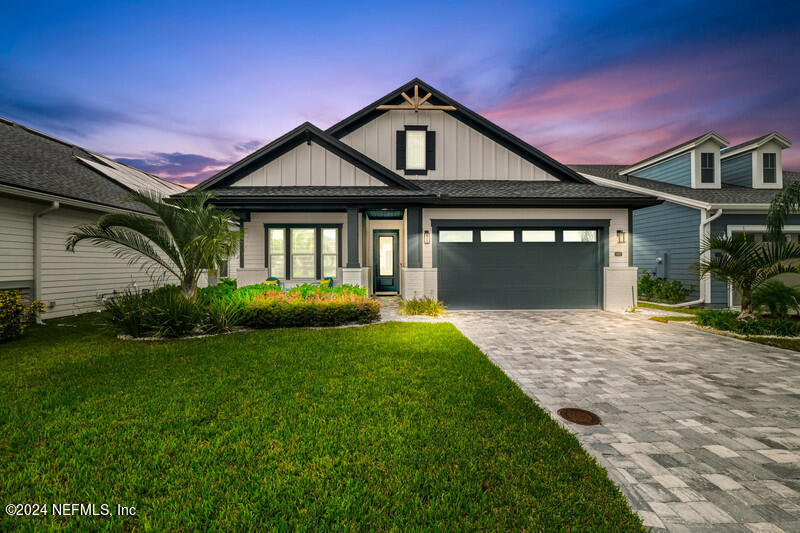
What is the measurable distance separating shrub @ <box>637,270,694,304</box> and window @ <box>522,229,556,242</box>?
508cm

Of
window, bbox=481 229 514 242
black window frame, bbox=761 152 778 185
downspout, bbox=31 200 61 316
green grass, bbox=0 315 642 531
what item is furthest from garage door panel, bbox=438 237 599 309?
downspout, bbox=31 200 61 316

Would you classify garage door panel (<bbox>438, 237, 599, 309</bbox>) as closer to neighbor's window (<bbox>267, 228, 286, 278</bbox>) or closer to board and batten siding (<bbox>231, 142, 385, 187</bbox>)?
board and batten siding (<bbox>231, 142, 385, 187</bbox>)

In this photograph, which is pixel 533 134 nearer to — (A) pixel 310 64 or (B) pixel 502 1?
(B) pixel 502 1

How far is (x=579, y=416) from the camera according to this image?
10.8 feet

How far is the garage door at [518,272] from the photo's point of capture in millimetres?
10188

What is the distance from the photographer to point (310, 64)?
15.8m

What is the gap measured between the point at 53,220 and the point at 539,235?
13.9 metres

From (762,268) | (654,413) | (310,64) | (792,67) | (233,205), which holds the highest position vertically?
(310,64)

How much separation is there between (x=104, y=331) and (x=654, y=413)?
9765 millimetres

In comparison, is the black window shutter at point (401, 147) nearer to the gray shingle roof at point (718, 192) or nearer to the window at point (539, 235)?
the window at point (539, 235)

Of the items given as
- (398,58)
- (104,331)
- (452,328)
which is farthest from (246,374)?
(398,58)

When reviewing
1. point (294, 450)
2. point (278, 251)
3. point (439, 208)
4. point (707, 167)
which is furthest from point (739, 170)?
point (294, 450)

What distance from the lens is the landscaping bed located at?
6.44 m

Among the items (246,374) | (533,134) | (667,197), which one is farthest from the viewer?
(533,134)
